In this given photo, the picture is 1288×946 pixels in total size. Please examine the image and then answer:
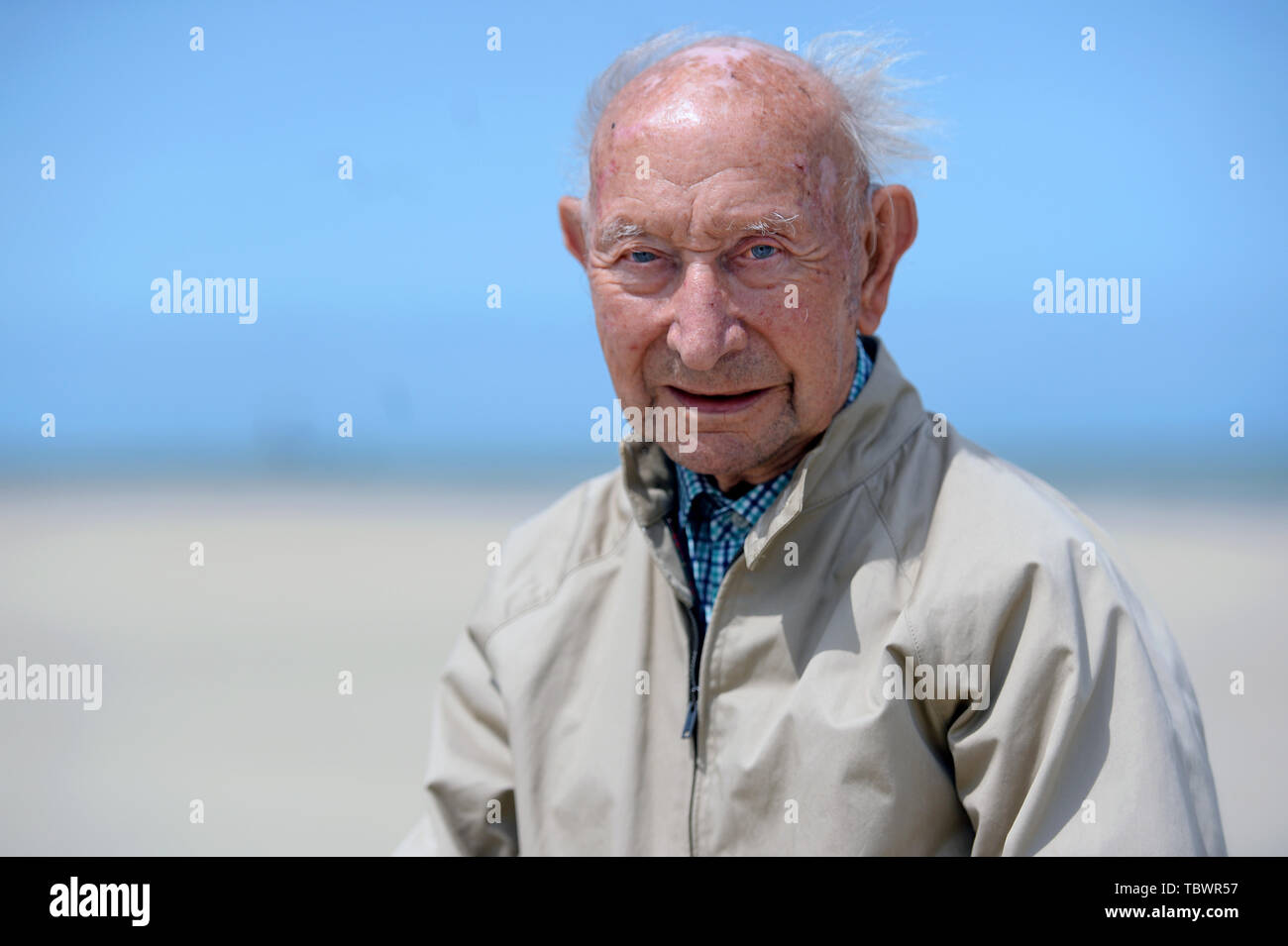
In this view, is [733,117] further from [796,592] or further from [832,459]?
[796,592]

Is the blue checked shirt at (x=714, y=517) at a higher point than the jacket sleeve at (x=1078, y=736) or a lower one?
higher

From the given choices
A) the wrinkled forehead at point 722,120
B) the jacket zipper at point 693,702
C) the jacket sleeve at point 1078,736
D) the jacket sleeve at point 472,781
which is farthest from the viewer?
the jacket sleeve at point 472,781

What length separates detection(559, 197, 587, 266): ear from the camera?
2262 mm

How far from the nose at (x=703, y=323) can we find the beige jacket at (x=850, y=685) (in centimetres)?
22

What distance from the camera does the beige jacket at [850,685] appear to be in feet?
5.73

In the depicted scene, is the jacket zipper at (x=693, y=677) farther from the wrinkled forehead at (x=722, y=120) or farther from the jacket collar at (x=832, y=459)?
the wrinkled forehead at (x=722, y=120)

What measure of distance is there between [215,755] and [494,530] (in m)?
4.54

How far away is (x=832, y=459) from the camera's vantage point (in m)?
1.99

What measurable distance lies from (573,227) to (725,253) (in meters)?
0.46

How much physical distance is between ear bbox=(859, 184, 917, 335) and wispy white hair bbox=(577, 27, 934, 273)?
3 centimetres

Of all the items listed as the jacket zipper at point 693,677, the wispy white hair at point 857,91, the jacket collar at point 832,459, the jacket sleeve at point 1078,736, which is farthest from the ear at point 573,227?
the jacket sleeve at point 1078,736

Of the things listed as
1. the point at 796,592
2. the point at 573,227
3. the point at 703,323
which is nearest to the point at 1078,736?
the point at 796,592

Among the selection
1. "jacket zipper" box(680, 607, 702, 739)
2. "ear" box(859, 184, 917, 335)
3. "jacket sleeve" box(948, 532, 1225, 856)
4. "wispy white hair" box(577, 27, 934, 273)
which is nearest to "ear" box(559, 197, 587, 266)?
"wispy white hair" box(577, 27, 934, 273)
